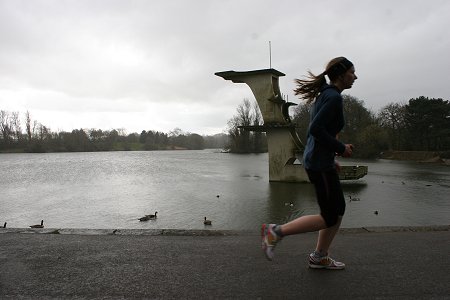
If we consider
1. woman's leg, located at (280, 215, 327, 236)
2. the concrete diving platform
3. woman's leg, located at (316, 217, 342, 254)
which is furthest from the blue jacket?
the concrete diving platform

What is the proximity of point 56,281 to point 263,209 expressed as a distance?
1287cm

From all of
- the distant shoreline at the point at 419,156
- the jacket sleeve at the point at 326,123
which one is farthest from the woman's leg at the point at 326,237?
the distant shoreline at the point at 419,156

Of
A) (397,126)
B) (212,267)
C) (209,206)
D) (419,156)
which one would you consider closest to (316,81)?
(212,267)

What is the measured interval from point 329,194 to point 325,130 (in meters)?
0.60

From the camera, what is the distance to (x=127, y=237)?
5.37 meters

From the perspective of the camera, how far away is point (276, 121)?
2425 centimetres

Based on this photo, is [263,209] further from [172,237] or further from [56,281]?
[56,281]

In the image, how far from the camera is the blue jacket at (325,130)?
133 inches

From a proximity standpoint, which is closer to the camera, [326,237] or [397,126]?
[326,237]

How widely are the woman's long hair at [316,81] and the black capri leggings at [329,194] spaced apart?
82 centimetres

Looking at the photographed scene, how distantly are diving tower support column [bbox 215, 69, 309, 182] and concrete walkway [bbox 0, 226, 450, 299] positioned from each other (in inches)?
751

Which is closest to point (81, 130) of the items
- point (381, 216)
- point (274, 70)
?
point (274, 70)

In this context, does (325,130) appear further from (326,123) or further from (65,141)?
(65,141)

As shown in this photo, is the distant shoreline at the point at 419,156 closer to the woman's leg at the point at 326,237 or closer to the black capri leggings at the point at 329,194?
the woman's leg at the point at 326,237
